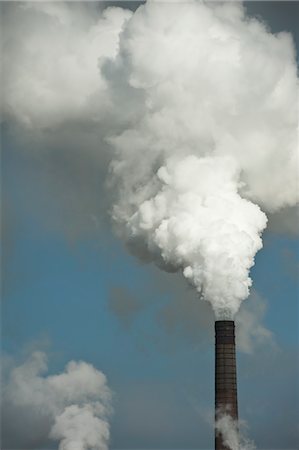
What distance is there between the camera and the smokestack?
81.7 meters

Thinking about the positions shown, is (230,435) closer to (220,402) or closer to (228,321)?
(220,402)

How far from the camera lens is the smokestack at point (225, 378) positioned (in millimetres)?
81688

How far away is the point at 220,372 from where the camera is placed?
82.2m

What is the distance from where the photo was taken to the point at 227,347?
82375mm

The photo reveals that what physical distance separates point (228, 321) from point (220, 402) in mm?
6432

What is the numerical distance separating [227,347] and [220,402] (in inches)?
170

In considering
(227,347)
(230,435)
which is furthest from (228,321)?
(230,435)

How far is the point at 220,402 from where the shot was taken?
81.9 m

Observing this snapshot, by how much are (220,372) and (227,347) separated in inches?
80.2

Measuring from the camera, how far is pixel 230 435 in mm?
81812

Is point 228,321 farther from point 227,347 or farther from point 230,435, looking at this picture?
point 230,435

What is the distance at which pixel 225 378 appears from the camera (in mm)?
82000

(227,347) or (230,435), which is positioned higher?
(227,347)

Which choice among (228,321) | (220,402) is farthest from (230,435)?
(228,321)
